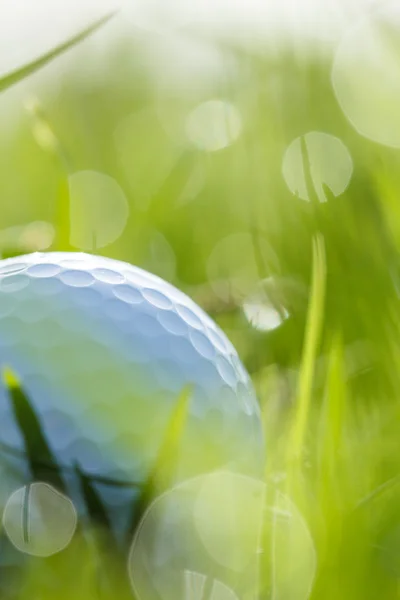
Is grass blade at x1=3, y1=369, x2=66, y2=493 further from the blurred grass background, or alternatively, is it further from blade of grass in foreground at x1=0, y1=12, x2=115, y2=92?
blade of grass in foreground at x1=0, y1=12, x2=115, y2=92

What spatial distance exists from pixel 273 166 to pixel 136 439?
54.5 inches

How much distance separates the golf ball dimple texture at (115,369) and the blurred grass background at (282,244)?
0.08 m

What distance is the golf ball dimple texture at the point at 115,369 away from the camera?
2.72 feet

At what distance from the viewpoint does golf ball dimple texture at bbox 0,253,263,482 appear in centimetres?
83

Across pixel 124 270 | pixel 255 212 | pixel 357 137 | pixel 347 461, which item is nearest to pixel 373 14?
pixel 357 137

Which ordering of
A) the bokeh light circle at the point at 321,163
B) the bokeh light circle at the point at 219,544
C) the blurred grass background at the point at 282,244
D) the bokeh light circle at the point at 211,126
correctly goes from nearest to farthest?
1. the bokeh light circle at the point at 219,544
2. the blurred grass background at the point at 282,244
3. the bokeh light circle at the point at 321,163
4. the bokeh light circle at the point at 211,126

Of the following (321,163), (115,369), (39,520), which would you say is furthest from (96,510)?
(321,163)

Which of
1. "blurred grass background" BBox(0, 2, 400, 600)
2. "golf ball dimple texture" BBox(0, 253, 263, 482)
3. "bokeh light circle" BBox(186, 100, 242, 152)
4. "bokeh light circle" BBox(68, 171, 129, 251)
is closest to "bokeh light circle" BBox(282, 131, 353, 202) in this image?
"blurred grass background" BBox(0, 2, 400, 600)

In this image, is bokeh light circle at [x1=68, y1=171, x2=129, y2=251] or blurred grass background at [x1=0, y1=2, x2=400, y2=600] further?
bokeh light circle at [x1=68, y1=171, x2=129, y2=251]

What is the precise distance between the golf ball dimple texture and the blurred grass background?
85mm

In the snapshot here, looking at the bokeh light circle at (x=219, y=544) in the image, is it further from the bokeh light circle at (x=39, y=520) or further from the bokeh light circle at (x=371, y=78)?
the bokeh light circle at (x=371, y=78)

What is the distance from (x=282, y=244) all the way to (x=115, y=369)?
0.77 m

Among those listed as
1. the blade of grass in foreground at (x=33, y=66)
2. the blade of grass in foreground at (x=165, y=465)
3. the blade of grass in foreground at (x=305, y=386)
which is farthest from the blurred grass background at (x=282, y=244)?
the blade of grass in foreground at (x=33, y=66)

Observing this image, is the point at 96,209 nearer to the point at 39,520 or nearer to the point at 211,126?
the point at 211,126
